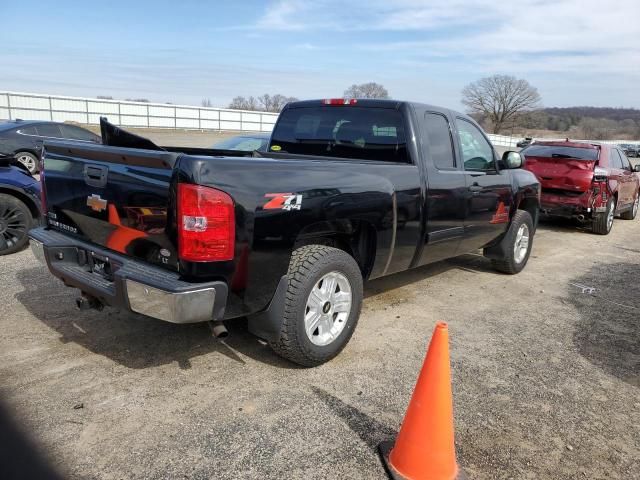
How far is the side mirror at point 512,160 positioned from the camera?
5430mm

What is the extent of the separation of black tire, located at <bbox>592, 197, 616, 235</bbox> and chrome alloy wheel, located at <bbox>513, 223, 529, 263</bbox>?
383cm

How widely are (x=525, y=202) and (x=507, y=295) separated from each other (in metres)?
1.52

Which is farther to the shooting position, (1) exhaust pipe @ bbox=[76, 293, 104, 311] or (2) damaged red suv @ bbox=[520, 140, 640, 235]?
(2) damaged red suv @ bbox=[520, 140, 640, 235]

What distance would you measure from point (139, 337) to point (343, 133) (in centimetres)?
247

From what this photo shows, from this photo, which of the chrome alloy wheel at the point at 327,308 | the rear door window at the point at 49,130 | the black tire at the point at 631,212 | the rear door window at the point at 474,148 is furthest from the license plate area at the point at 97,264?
the black tire at the point at 631,212

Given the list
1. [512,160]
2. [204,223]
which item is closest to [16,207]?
[204,223]

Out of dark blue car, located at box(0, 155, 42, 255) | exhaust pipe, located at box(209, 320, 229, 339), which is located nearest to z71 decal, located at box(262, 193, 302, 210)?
exhaust pipe, located at box(209, 320, 229, 339)

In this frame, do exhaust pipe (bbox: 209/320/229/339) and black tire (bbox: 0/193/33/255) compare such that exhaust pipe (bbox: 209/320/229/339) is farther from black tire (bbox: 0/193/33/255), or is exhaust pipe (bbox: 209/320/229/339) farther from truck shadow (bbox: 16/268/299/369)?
black tire (bbox: 0/193/33/255)

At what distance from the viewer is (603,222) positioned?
31.1ft

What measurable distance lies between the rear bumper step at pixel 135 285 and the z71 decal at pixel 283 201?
1.75 ft

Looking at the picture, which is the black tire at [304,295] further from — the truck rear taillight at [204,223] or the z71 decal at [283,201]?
the truck rear taillight at [204,223]

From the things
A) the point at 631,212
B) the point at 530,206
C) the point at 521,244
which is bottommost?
the point at 631,212

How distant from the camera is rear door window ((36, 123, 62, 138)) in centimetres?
1313

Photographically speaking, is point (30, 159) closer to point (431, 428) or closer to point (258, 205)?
point (258, 205)
